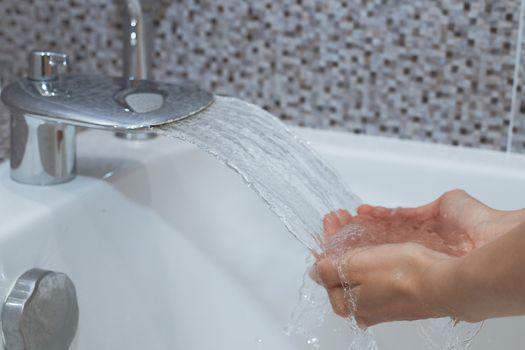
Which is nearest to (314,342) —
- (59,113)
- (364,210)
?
(364,210)

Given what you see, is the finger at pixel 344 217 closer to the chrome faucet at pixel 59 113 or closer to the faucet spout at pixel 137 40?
the chrome faucet at pixel 59 113

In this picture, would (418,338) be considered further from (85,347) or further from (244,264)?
(85,347)

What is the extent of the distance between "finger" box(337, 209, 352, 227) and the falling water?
0.06 feet

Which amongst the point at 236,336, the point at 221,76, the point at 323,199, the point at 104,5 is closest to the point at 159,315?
the point at 236,336

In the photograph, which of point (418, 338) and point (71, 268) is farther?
point (418, 338)

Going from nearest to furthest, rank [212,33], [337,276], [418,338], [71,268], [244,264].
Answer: [337,276] → [71,268] → [418,338] → [244,264] → [212,33]

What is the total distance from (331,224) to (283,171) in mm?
80

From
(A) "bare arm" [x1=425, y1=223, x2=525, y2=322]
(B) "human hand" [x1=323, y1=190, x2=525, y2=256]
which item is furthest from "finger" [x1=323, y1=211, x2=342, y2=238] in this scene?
(A) "bare arm" [x1=425, y1=223, x2=525, y2=322]

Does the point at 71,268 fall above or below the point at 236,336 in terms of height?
above

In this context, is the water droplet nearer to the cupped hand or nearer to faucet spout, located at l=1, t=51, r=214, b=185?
the cupped hand

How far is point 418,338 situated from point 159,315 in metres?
0.31

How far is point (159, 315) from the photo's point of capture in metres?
1.00

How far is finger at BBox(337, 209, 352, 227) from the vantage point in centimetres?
91

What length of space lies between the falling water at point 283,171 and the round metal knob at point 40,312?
0.18m
